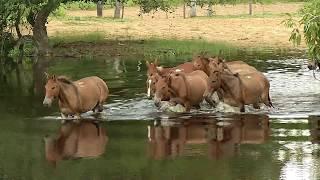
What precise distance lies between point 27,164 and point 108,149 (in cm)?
168

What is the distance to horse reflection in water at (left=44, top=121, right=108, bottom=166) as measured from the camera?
1312cm

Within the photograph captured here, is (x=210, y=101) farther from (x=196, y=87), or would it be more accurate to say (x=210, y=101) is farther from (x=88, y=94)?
(x=88, y=94)

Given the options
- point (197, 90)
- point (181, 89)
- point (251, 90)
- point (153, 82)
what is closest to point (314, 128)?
point (251, 90)

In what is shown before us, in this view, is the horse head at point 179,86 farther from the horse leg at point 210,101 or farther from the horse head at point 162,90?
the horse leg at point 210,101

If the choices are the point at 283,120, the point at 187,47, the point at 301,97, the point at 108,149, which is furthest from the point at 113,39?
the point at 108,149

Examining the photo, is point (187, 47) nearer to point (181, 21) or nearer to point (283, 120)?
point (181, 21)

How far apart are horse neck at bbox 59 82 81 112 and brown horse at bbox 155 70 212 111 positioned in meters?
1.96

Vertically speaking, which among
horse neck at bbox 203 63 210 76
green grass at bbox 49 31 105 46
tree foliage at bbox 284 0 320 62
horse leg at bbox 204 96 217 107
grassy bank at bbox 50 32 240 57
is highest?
tree foliage at bbox 284 0 320 62

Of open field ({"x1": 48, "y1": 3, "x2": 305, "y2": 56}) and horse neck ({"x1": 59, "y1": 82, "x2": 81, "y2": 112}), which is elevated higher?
horse neck ({"x1": 59, "y1": 82, "x2": 81, "y2": 112})

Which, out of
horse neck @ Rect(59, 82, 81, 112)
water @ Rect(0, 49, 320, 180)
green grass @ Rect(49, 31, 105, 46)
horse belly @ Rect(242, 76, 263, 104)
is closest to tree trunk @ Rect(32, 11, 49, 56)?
green grass @ Rect(49, 31, 105, 46)

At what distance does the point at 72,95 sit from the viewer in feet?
54.5

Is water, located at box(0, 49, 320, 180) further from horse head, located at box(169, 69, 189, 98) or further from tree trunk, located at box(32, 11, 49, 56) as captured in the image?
tree trunk, located at box(32, 11, 49, 56)

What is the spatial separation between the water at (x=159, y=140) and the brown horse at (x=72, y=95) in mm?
360

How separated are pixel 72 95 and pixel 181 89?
2672 mm
